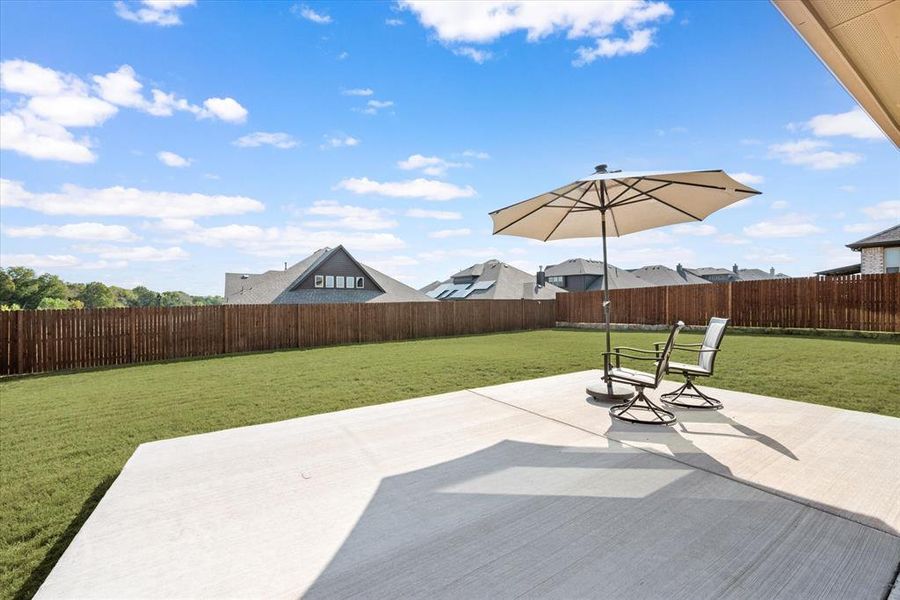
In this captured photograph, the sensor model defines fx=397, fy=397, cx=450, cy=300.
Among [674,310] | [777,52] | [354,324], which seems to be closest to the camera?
[777,52]

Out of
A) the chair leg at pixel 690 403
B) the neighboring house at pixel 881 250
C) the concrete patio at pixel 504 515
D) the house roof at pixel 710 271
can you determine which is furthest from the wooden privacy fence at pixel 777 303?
the house roof at pixel 710 271

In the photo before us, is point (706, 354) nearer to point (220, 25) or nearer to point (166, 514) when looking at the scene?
point (166, 514)

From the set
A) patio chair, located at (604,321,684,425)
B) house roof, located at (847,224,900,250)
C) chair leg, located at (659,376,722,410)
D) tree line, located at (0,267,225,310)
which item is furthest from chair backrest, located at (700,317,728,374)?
tree line, located at (0,267,225,310)

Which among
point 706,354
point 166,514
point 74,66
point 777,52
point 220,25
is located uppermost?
point 220,25

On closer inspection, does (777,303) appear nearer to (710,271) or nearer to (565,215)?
(565,215)

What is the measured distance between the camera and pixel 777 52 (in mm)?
6910

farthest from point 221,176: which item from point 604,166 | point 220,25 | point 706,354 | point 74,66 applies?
point 706,354

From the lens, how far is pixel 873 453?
3031 mm

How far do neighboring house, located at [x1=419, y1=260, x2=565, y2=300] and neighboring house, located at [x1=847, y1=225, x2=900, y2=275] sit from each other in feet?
54.5

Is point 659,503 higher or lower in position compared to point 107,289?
lower

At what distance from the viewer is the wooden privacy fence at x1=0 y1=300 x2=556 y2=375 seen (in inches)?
380

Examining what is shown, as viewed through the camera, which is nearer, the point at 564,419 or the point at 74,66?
the point at 564,419

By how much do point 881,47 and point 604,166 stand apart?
8.09 ft

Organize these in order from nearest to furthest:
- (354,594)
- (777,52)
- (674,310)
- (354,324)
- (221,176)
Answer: (354,594) < (777,52) < (354,324) < (674,310) < (221,176)
